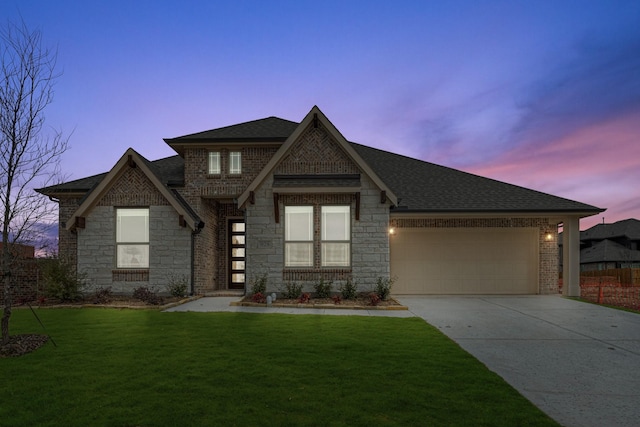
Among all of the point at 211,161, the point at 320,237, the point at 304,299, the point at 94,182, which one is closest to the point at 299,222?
the point at 320,237

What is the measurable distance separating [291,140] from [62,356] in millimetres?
9956

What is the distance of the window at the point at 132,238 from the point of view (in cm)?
1478

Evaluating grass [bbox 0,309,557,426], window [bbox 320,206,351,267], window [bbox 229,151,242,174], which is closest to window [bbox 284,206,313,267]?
window [bbox 320,206,351,267]

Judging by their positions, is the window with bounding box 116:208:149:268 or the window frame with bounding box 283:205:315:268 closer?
the window frame with bounding box 283:205:315:268

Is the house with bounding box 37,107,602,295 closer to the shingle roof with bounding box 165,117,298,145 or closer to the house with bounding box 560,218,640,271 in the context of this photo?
the shingle roof with bounding box 165,117,298,145

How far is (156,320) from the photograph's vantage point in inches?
394

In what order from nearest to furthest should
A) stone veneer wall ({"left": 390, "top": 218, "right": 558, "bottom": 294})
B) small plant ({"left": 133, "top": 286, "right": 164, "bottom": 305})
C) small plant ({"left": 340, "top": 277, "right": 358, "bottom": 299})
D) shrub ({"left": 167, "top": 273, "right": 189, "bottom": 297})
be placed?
small plant ({"left": 133, "top": 286, "right": 164, "bottom": 305})
small plant ({"left": 340, "top": 277, "right": 358, "bottom": 299})
shrub ({"left": 167, "top": 273, "right": 189, "bottom": 297})
stone veneer wall ({"left": 390, "top": 218, "right": 558, "bottom": 294})

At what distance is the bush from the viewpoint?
43.4 feet

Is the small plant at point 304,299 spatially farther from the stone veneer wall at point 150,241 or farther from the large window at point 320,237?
the stone veneer wall at point 150,241

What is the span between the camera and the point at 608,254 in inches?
1630

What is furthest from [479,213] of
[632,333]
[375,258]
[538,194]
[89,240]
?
[89,240]

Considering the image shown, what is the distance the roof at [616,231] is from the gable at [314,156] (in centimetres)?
4290

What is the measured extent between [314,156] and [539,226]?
33.5 ft

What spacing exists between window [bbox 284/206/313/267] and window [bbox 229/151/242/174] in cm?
325
